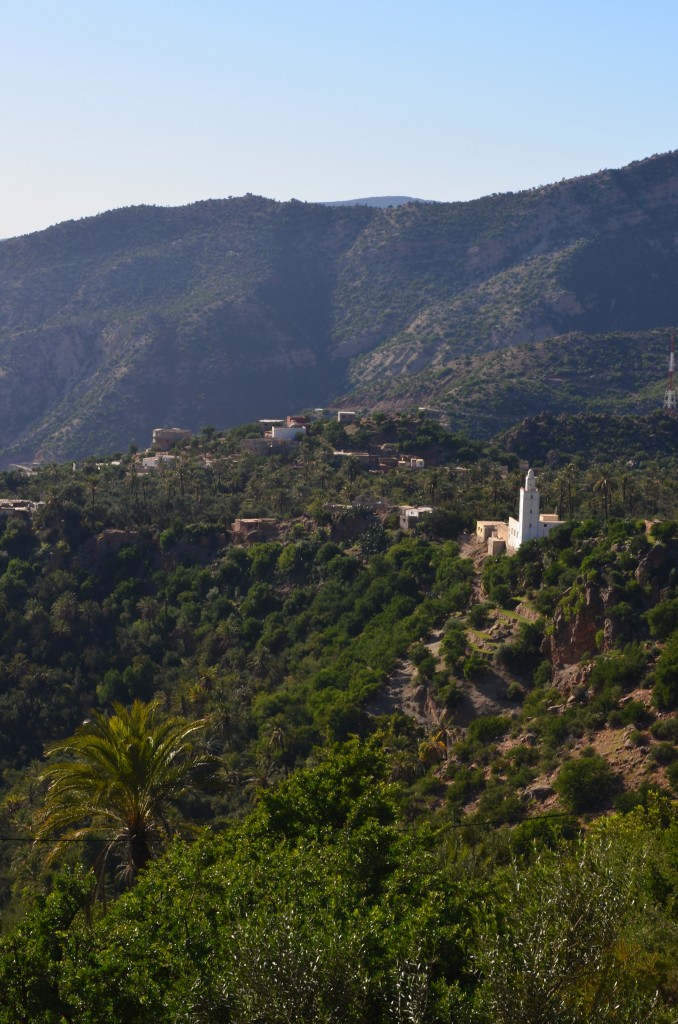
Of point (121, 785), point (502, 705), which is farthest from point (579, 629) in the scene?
point (121, 785)

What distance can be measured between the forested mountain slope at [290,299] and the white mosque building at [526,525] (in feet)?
267

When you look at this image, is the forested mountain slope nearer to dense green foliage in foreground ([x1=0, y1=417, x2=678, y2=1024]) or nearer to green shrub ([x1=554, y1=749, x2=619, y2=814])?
dense green foliage in foreground ([x1=0, y1=417, x2=678, y2=1024])

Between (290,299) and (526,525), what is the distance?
129363 mm

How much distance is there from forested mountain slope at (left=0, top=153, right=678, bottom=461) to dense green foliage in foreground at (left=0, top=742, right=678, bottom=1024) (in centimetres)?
11270

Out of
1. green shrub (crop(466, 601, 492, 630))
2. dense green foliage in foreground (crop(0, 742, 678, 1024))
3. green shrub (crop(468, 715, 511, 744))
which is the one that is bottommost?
green shrub (crop(468, 715, 511, 744))

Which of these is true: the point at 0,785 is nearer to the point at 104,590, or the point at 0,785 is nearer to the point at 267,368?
the point at 104,590

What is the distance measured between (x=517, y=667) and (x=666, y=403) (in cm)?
6872

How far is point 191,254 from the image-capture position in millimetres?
176000

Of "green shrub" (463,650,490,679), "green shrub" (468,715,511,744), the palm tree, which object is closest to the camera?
the palm tree

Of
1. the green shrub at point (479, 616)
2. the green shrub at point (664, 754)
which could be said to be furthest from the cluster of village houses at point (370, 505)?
the green shrub at point (664, 754)

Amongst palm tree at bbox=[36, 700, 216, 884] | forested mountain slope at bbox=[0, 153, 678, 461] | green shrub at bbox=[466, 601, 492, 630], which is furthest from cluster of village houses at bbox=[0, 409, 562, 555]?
forested mountain slope at bbox=[0, 153, 678, 461]

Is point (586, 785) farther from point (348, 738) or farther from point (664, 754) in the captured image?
point (348, 738)

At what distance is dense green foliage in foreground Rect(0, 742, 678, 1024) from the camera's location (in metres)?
14.1

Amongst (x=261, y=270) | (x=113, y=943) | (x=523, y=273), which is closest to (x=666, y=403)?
(x=523, y=273)
